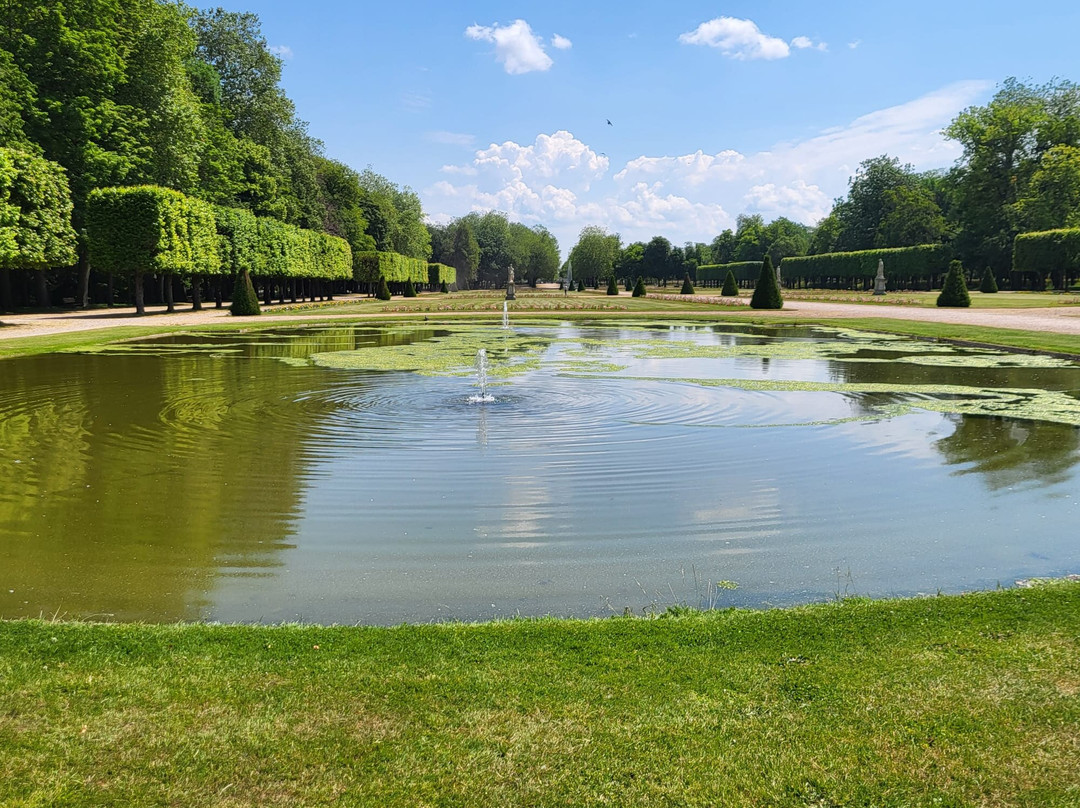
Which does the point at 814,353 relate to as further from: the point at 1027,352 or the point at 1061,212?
the point at 1061,212

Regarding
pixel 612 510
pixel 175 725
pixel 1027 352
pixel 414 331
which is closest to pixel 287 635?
pixel 175 725

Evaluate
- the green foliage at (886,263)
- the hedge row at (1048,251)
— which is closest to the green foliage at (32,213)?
the hedge row at (1048,251)

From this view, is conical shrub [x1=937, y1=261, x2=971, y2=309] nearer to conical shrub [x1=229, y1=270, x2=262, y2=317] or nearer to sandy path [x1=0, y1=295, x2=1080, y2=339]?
sandy path [x1=0, y1=295, x2=1080, y2=339]

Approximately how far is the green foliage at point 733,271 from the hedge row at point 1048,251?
4102 cm

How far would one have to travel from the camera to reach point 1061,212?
59062 millimetres

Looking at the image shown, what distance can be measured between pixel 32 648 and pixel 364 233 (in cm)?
8492

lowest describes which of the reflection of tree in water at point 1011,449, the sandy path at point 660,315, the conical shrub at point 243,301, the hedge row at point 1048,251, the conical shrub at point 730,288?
the reflection of tree in water at point 1011,449

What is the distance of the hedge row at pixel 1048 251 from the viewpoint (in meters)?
51.8

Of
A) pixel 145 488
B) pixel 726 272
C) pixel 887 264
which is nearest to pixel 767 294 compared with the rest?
pixel 145 488

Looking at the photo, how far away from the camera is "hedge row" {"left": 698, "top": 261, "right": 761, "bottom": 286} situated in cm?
10531

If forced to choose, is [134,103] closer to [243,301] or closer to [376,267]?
[243,301]

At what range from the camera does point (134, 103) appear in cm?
3691

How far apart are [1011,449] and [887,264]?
71667mm

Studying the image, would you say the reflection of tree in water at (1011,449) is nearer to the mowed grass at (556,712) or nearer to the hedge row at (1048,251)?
the mowed grass at (556,712)
